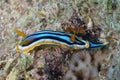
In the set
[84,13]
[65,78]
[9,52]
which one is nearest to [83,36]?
[84,13]

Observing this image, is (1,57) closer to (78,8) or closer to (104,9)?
(78,8)

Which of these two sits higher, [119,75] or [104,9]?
[104,9]

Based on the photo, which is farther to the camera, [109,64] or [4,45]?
[4,45]

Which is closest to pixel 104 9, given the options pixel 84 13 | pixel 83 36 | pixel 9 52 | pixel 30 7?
pixel 84 13

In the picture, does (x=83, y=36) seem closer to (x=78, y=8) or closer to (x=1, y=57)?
(x=78, y=8)

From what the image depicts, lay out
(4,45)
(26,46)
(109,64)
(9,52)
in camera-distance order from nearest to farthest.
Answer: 1. (26,46)
2. (109,64)
3. (9,52)
4. (4,45)

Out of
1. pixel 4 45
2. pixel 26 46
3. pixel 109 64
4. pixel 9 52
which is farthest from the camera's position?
pixel 4 45

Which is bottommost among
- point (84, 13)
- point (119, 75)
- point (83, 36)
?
point (119, 75)
